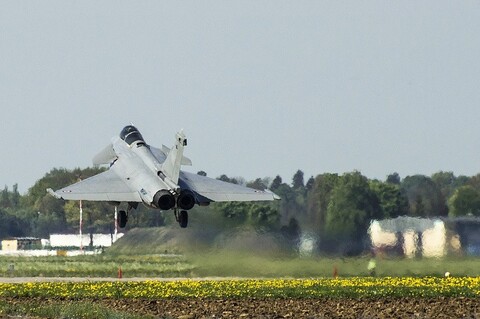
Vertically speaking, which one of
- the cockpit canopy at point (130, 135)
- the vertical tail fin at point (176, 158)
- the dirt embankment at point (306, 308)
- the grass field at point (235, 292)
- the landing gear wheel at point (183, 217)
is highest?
the cockpit canopy at point (130, 135)

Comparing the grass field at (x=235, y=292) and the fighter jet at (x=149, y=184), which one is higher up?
the fighter jet at (x=149, y=184)

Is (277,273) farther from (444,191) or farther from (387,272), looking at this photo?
(444,191)

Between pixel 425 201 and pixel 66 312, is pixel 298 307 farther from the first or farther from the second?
pixel 425 201

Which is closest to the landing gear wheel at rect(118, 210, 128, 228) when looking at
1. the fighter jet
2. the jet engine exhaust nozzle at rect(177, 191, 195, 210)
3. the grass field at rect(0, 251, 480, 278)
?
the fighter jet

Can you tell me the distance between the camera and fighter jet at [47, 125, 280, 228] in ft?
169

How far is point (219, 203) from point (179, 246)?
2.69 m

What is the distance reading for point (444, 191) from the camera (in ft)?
218

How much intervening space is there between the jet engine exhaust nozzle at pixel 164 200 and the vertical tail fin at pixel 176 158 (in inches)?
24.4

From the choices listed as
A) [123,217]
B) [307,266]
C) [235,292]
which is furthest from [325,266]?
[235,292]

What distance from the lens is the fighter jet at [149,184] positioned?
5159 centimetres

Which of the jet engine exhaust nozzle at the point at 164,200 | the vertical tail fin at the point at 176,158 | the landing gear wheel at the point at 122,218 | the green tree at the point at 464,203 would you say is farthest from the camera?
the green tree at the point at 464,203

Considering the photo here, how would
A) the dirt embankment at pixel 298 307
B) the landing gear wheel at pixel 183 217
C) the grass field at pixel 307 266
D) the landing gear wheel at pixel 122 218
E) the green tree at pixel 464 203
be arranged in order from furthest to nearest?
the green tree at pixel 464 203 < the landing gear wheel at pixel 122 218 < the grass field at pixel 307 266 < the landing gear wheel at pixel 183 217 < the dirt embankment at pixel 298 307

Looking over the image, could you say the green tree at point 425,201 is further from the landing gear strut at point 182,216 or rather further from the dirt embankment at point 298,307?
the dirt embankment at point 298,307

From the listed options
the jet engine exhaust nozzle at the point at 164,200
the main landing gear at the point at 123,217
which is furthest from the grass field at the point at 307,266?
the jet engine exhaust nozzle at the point at 164,200
